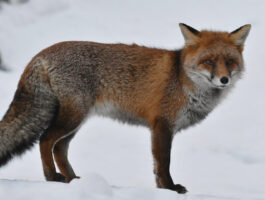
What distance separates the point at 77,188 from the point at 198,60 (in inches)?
91.9

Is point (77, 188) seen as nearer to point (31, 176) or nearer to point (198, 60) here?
point (198, 60)

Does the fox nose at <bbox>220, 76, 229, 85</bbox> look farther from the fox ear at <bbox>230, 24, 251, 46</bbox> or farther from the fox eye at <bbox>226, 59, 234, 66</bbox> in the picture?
the fox ear at <bbox>230, 24, 251, 46</bbox>

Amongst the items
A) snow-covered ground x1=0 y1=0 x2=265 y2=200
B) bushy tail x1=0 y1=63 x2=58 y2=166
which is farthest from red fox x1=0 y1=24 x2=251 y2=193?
snow-covered ground x1=0 y1=0 x2=265 y2=200

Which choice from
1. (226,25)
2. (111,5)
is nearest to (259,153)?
(226,25)

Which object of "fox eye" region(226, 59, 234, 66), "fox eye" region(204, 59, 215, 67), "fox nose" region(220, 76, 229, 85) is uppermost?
"fox eye" region(226, 59, 234, 66)

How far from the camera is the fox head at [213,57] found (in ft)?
18.0

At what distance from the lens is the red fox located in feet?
18.7

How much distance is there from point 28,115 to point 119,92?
1.12m

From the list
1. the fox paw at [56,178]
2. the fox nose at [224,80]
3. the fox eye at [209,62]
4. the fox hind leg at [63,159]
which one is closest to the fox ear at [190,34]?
the fox eye at [209,62]

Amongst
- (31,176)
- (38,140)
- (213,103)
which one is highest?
(213,103)

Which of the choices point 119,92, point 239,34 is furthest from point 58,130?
point 239,34

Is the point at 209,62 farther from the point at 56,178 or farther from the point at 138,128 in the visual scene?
the point at 138,128

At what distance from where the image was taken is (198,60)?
18.7 ft

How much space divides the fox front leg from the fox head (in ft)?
2.14
